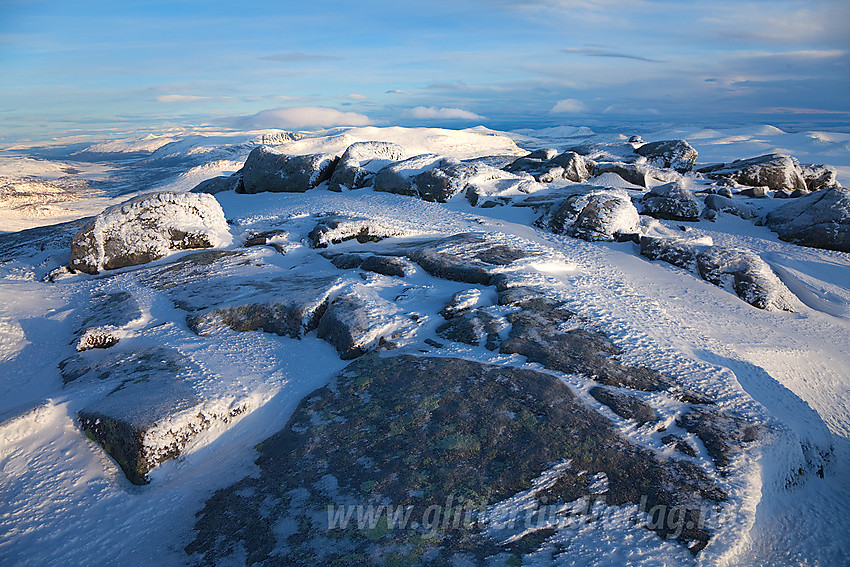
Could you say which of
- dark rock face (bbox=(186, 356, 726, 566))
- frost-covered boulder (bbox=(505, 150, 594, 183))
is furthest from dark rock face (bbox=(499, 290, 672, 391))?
frost-covered boulder (bbox=(505, 150, 594, 183))

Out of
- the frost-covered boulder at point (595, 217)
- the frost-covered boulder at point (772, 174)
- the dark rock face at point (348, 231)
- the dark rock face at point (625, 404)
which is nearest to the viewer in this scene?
the dark rock face at point (625, 404)

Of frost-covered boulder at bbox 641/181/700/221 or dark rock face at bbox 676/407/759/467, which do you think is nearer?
dark rock face at bbox 676/407/759/467

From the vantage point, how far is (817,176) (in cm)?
2014

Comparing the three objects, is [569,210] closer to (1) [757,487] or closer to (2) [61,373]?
(1) [757,487]

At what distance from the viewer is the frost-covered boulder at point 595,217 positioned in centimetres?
1314

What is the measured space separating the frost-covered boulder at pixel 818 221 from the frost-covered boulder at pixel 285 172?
16.8 metres

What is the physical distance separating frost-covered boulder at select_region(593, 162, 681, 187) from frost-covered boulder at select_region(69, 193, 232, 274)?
661 inches

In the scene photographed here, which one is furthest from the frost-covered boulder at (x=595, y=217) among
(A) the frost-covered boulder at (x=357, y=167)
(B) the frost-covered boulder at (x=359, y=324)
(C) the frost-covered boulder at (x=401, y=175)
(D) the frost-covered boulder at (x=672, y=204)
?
(A) the frost-covered boulder at (x=357, y=167)

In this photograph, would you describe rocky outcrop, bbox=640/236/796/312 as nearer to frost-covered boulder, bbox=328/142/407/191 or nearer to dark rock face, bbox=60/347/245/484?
dark rock face, bbox=60/347/245/484

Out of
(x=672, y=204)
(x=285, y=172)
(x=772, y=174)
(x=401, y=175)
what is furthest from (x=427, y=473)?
(x=772, y=174)

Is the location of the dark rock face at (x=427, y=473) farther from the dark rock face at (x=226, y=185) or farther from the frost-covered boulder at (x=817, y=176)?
the frost-covered boulder at (x=817, y=176)

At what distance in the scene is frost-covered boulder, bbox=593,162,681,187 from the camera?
2009 cm

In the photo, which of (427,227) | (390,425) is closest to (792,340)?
(390,425)

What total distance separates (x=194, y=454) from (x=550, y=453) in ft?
13.4
